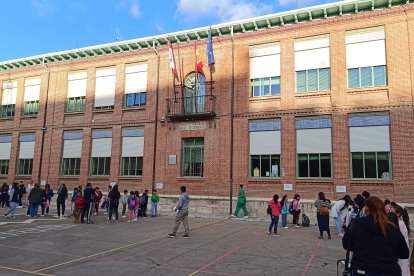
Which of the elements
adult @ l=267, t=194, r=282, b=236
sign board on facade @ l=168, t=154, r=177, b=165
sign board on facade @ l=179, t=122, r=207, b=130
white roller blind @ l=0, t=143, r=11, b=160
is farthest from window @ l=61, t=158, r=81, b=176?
adult @ l=267, t=194, r=282, b=236

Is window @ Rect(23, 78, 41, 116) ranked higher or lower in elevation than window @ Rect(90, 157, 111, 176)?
higher

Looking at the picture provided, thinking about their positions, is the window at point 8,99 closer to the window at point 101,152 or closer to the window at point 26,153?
the window at point 26,153

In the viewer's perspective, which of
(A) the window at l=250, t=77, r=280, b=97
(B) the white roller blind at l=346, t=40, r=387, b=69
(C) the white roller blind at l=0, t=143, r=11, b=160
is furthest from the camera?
(C) the white roller blind at l=0, t=143, r=11, b=160

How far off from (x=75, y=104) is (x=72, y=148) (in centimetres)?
341

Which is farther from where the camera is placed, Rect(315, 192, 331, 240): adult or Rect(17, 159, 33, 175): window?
Rect(17, 159, 33, 175): window

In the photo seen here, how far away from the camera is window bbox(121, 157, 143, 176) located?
891 inches

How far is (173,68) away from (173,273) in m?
16.1

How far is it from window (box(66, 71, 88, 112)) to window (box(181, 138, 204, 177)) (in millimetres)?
9265

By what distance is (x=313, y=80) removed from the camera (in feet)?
62.7

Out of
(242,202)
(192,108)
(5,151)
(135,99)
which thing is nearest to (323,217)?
(242,202)

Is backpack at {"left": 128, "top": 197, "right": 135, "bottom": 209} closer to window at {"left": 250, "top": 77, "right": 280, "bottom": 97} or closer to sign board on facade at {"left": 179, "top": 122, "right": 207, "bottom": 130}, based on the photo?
sign board on facade at {"left": 179, "top": 122, "right": 207, "bottom": 130}

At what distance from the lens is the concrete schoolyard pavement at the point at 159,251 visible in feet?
24.9

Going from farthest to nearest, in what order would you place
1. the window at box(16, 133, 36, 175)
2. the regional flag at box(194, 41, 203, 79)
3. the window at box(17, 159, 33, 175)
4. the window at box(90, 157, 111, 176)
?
the window at box(16, 133, 36, 175)
the window at box(17, 159, 33, 175)
the window at box(90, 157, 111, 176)
the regional flag at box(194, 41, 203, 79)

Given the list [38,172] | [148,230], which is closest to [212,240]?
[148,230]
